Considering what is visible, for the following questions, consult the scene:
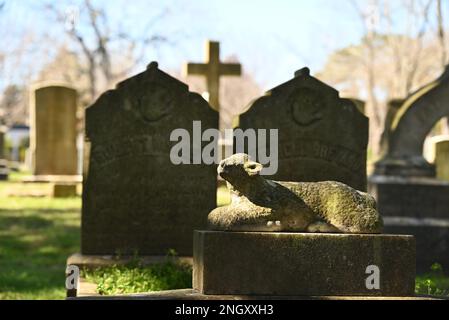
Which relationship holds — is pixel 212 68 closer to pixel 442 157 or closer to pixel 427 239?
pixel 442 157

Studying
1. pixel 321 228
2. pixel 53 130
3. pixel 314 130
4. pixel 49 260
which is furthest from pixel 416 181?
pixel 53 130

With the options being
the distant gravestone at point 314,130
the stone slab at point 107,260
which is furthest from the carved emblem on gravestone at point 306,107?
the stone slab at point 107,260

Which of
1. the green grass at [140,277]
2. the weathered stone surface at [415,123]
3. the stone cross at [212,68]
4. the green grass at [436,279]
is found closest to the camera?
the green grass at [140,277]

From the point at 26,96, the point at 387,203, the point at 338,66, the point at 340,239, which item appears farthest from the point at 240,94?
the point at 340,239

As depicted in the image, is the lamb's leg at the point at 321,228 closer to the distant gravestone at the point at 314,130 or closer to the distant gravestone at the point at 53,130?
the distant gravestone at the point at 314,130

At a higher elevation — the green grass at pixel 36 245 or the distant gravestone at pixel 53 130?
the distant gravestone at pixel 53 130

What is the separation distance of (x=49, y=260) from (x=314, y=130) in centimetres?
449

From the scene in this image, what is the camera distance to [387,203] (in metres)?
10.8

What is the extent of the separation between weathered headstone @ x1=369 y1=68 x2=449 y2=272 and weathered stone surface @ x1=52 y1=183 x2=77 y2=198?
681 cm

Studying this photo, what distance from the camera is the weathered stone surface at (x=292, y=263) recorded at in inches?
201

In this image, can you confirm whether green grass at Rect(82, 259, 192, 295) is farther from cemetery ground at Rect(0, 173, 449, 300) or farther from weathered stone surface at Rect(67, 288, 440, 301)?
weathered stone surface at Rect(67, 288, 440, 301)

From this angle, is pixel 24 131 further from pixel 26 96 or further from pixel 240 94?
pixel 240 94
